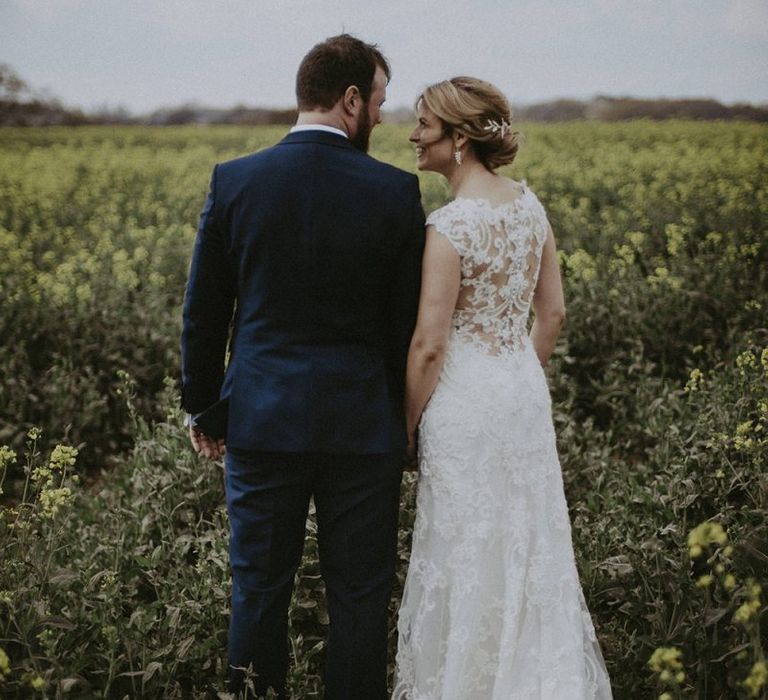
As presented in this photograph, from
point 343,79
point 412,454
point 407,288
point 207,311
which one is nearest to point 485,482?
point 412,454

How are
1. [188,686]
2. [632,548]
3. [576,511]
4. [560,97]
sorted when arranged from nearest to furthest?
1. [188,686]
2. [632,548]
3. [576,511]
4. [560,97]

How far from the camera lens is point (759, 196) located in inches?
259

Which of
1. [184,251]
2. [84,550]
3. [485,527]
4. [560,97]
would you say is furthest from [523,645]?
[560,97]

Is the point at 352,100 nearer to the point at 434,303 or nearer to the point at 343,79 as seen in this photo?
the point at 343,79

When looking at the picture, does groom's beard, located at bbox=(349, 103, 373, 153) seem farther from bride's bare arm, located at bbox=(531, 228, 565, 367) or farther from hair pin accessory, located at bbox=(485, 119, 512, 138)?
bride's bare arm, located at bbox=(531, 228, 565, 367)

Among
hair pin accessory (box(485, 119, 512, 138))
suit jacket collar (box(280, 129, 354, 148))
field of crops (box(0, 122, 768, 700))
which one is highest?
hair pin accessory (box(485, 119, 512, 138))

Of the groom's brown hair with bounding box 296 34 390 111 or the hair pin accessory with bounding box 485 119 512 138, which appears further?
the hair pin accessory with bounding box 485 119 512 138

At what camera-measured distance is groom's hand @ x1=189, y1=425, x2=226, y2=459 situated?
2.34m

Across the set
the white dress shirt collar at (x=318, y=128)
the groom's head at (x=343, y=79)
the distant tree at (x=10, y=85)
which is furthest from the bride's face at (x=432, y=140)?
the distant tree at (x=10, y=85)

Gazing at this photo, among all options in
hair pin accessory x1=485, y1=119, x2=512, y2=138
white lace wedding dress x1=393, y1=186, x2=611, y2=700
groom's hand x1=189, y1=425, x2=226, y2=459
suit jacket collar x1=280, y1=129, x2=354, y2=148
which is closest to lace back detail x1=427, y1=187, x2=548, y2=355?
white lace wedding dress x1=393, y1=186, x2=611, y2=700

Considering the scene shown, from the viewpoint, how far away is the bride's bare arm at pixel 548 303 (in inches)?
102

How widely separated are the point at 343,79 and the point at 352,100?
0.20ft

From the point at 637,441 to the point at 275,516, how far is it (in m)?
2.66

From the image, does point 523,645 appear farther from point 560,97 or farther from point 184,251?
point 560,97
